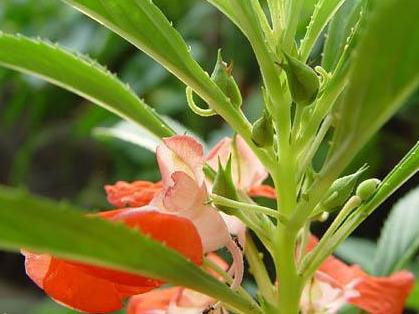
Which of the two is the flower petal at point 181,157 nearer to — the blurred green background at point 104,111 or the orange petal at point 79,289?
the orange petal at point 79,289

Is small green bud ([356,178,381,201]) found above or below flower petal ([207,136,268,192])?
below

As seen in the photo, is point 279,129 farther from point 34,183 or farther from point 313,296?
point 34,183

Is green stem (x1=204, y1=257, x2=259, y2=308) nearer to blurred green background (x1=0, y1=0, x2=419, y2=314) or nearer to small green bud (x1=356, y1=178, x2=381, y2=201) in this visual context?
small green bud (x1=356, y1=178, x2=381, y2=201)

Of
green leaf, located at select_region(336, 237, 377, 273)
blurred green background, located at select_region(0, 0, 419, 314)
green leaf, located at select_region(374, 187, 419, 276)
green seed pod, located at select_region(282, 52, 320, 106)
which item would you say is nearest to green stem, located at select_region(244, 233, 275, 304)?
green seed pod, located at select_region(282, 52, 320, 106)

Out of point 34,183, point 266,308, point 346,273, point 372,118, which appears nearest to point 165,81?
point 34,183

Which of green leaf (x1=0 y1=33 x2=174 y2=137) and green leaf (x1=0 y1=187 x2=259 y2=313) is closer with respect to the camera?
green leaf (x1=0 y1=187 x2=259 y2=313)

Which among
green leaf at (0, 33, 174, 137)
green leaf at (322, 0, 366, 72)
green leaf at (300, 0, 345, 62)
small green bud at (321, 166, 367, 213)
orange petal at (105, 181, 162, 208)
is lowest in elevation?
small green bud at (321, 166, 367, 213)
